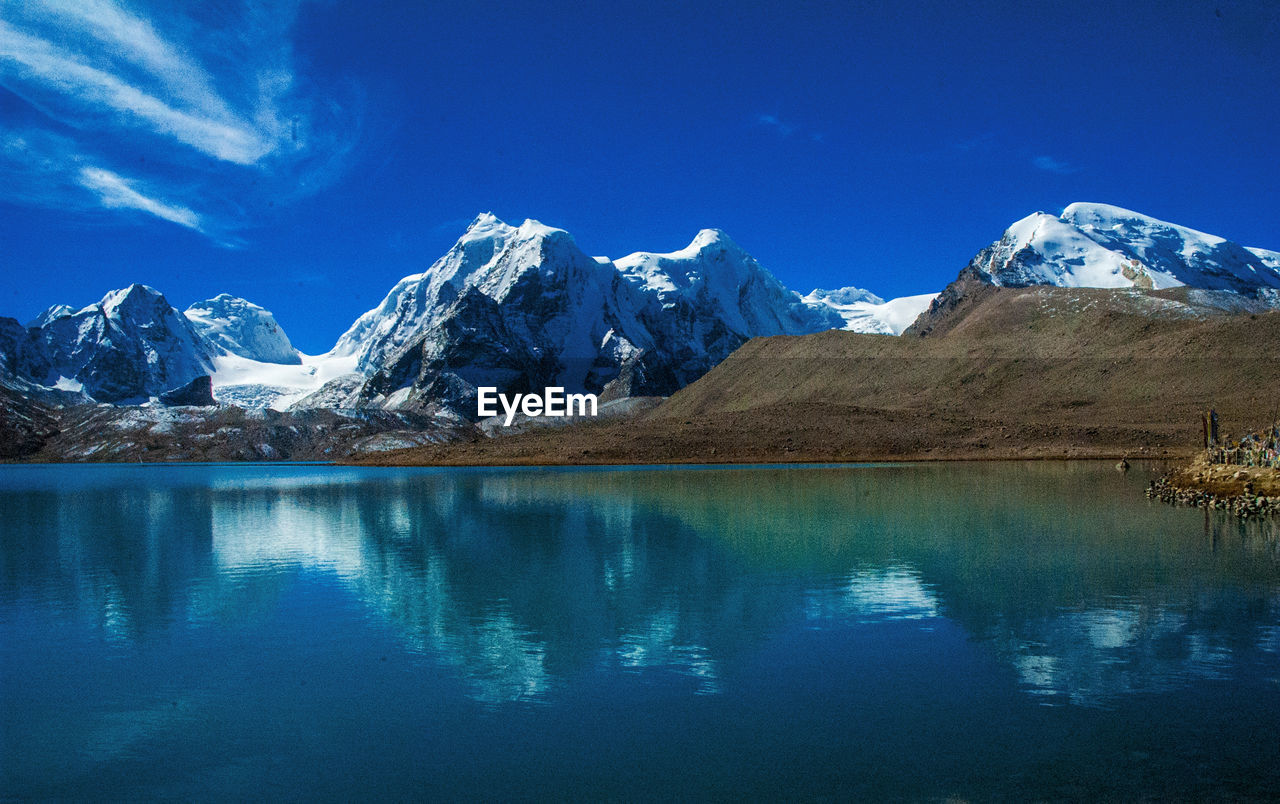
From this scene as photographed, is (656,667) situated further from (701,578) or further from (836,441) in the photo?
(836,441)

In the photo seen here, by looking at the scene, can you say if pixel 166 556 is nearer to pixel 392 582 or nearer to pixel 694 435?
pixel 392 582

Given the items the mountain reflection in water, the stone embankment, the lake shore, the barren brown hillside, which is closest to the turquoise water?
the mountain reflection in water

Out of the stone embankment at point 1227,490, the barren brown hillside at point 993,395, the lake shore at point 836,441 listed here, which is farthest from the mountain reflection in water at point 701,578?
the barren brown hillside at point 993,395

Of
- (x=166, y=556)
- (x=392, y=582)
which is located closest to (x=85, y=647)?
(x=392, y=582)

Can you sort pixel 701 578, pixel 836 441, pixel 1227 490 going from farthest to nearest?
pixel 836 441
pixel 1227 490
pixel 701 578

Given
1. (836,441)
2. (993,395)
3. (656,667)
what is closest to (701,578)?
(656,667)

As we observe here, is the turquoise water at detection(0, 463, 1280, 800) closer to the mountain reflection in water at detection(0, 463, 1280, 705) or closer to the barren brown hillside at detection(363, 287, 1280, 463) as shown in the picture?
the mountain reflection in water at detection(0, 463, 1280, 705)
